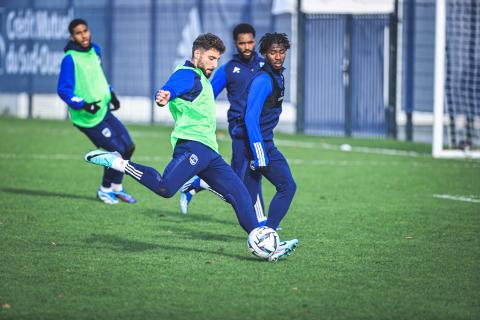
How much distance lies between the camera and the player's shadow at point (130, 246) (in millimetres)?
8906

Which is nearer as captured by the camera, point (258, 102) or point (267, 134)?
point (258, 102)

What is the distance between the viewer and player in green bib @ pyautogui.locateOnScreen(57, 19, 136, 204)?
12438mm

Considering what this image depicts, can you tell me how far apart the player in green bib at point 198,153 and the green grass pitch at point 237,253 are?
20.6 inches

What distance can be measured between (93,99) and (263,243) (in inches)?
195

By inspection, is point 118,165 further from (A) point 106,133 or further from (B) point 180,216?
(A) point 106,133

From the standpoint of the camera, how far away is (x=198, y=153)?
27.7 ft

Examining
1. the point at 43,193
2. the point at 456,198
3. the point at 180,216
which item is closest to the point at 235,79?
the point at 180,216

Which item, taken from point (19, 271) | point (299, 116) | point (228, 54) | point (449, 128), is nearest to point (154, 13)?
point (228, 54)

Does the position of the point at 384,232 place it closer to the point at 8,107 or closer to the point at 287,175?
the point at 287,175

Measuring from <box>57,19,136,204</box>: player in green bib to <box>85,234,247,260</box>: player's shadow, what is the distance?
2909mm

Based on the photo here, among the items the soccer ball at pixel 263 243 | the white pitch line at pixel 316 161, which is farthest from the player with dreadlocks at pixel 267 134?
the white pitch line at pixel 316 161

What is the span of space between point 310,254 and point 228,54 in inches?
638

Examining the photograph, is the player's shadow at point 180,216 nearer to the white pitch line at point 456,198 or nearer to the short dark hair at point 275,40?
the short dark hair at point 275,40

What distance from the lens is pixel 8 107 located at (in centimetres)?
3027
